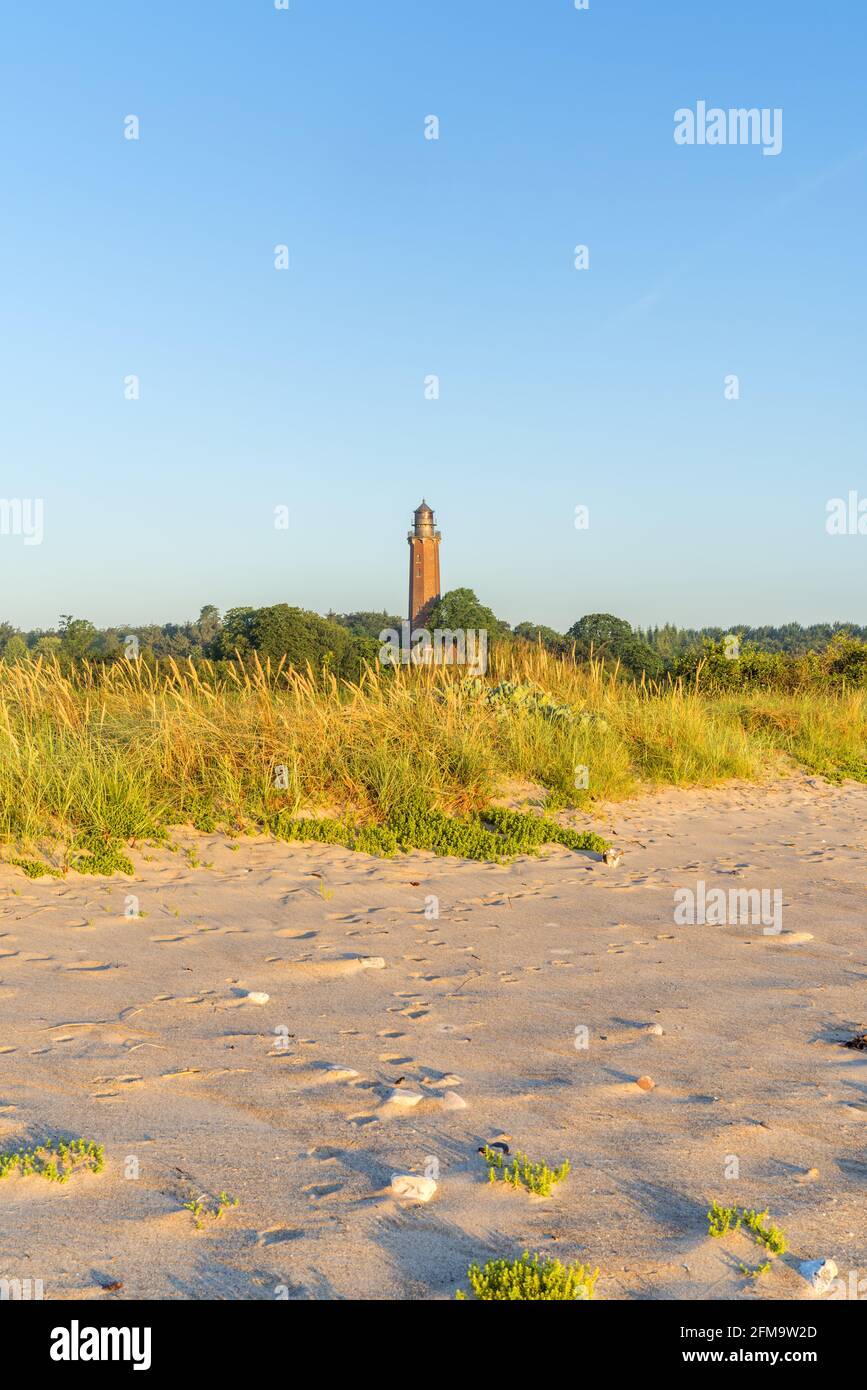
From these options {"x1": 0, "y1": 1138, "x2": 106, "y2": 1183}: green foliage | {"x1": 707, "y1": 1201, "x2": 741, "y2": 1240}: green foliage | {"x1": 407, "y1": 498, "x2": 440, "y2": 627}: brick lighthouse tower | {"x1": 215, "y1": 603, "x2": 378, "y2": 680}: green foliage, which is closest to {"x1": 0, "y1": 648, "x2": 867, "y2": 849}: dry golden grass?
{"x1": 0, "y1": 1138, "x2": 106, "y2": 1183}: green foliage

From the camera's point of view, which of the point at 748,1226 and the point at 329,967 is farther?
the point at 329,967

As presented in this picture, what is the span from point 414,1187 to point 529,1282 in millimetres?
631

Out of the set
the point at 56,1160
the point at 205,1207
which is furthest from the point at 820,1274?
the point at 56,1160

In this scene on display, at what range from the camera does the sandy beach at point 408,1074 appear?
2.68m

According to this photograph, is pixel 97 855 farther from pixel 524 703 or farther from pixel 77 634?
pixel 77 634

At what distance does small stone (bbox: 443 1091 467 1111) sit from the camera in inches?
143

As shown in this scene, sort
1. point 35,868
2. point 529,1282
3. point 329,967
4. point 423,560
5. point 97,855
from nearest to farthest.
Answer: point 529,1282 < point 329,967 < point 35,868 < point 97,855 < point 423,560

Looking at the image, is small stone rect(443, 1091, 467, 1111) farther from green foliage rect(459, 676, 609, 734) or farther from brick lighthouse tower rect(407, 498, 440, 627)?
brick lighthouse tower rect(407, 498, 440, 627)

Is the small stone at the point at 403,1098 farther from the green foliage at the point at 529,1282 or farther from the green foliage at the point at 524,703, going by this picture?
the green foliage at the point at 524,703

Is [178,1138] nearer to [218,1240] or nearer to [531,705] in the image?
[218,1240]

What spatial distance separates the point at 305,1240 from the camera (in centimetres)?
271

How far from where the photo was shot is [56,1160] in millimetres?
3100

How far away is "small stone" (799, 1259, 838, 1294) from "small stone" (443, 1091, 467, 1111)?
4.52ft
